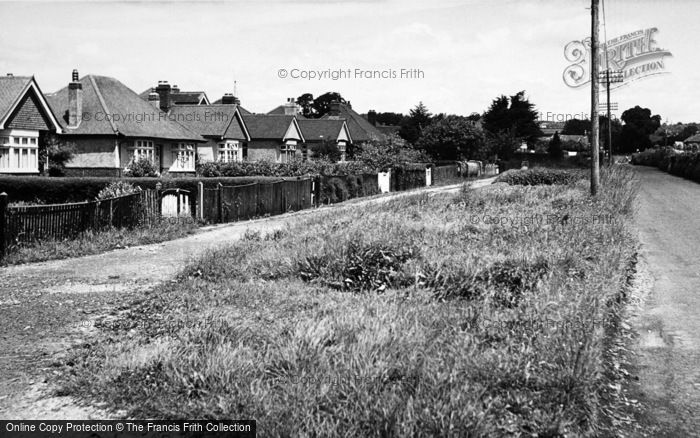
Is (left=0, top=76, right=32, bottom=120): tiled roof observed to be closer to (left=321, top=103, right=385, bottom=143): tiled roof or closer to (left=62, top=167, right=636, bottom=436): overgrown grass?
(left=62, top=167, right=636, bottom=436): overgrown grass

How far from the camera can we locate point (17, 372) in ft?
20.8

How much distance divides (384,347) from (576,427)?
176 centimetres

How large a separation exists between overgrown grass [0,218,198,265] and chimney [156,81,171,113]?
29.5 meters

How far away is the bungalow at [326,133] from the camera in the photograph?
63.6m

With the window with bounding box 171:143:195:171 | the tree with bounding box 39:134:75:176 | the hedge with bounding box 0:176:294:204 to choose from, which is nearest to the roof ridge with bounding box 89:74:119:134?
the tree with bounding box 39:134:75:176

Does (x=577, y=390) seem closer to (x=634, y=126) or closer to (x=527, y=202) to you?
(x=527, y=202)

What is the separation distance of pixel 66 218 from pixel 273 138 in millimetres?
42684

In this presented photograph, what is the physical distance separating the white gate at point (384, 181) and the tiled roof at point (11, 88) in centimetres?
1836

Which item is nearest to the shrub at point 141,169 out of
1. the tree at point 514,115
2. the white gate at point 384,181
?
A: the white gate at point 384,181

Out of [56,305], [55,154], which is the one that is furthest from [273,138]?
[56,305]

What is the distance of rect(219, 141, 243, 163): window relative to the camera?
164 ft

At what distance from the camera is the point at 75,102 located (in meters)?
37.5

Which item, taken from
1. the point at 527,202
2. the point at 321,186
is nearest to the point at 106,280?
the point at 527,202

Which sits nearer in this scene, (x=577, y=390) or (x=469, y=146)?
(x=577, y=390)
